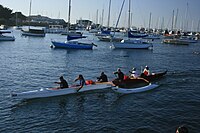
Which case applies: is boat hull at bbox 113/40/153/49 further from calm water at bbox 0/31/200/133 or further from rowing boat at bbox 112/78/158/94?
rowing boat at bbox 112/78/158/94

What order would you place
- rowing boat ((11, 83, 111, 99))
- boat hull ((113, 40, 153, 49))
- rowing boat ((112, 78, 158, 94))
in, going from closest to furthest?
rowing boat ((11, 83, 111, 99)) < rowing boat ((112, 78, 158, 94)) < boat hull ((113, 40, 153, 49))

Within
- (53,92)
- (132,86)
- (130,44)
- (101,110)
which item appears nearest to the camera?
(101,110)

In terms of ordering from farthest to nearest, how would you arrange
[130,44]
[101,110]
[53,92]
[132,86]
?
[130,44] → [132,86] → [53,92] → [101,110]

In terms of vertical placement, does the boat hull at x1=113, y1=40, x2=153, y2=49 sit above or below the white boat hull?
above

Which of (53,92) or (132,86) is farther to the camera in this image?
(132,86)

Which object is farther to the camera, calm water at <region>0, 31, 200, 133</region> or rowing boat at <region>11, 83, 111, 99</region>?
rowing boat at <region>11, 83, 111, 99</region>

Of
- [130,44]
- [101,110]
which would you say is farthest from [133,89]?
[130,44]

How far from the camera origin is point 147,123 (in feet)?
63.1

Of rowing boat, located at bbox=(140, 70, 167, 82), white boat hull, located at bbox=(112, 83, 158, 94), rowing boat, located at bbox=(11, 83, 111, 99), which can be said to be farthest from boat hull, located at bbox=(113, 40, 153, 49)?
rowing boat, located at bbox=(11, 83, 111, 99)

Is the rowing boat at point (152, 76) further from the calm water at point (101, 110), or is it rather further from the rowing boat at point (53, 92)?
the rowing boat at point (53, 92)

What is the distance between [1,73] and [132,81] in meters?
16.4

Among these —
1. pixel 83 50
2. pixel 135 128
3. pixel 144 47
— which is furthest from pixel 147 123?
pixel 144 47

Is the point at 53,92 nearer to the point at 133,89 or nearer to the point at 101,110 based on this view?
the point at 101,110

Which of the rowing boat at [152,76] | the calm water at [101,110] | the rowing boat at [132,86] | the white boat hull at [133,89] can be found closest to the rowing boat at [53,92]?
the calm water at [101,110]
